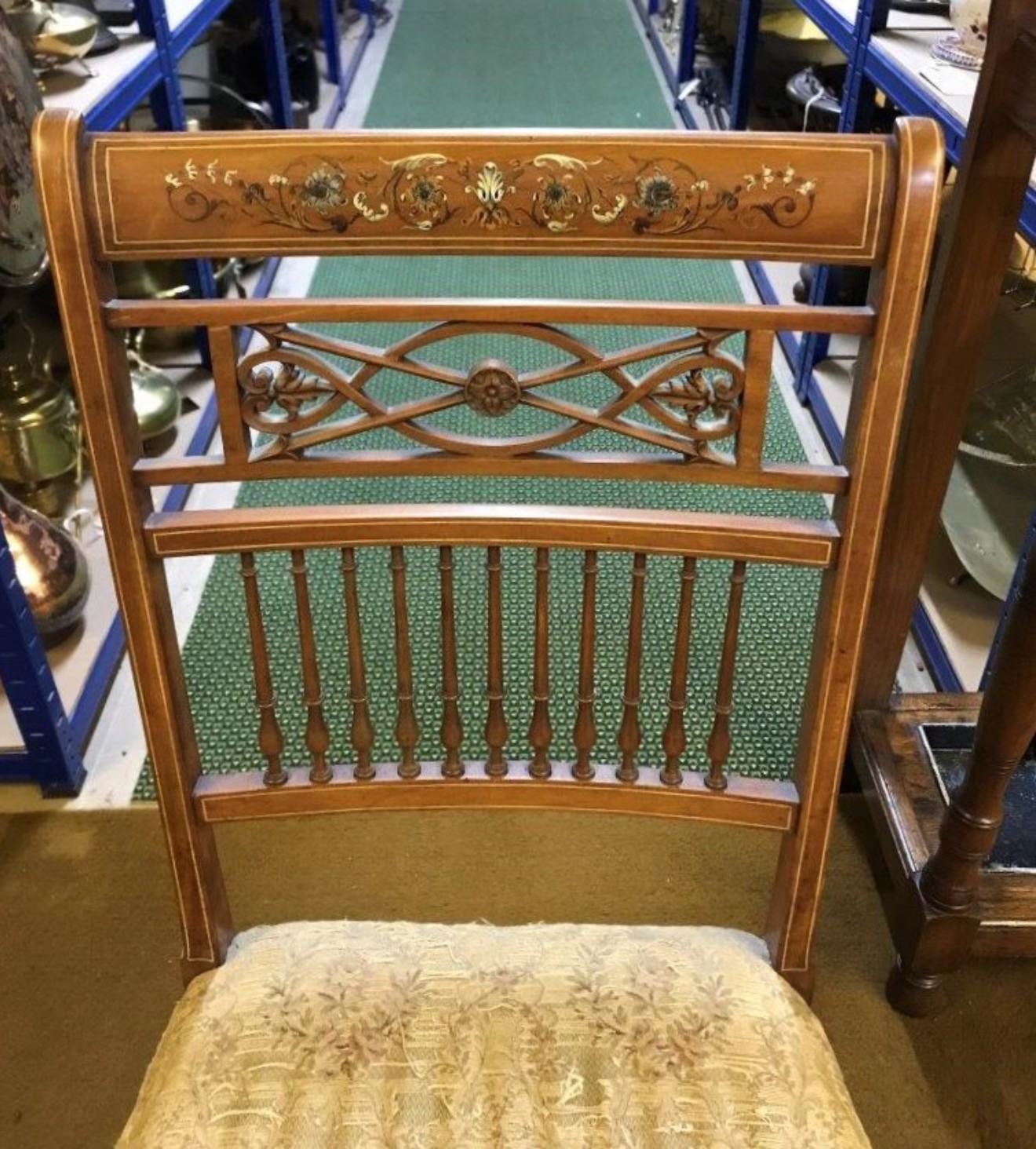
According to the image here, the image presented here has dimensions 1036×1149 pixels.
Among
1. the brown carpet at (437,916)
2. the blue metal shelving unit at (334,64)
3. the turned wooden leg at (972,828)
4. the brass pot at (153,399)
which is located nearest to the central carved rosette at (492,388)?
the turned wooden leg at (972,828)

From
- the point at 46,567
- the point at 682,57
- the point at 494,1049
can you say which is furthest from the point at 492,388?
the point at 682,57

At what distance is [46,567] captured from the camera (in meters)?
1.50

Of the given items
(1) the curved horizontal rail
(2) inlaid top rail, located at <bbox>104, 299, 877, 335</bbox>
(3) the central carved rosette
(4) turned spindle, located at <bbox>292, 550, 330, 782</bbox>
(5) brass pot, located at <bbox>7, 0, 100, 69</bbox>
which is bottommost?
(1) the curved horizontal rail

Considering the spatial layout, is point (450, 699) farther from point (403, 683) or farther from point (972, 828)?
point (972, 828)

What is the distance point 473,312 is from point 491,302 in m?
0.01

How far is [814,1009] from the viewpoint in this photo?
45.8 inches

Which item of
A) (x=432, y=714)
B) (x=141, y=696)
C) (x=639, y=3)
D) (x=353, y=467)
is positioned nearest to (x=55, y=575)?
(x=432, y=714)

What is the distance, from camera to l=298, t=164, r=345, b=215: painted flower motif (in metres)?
0.56

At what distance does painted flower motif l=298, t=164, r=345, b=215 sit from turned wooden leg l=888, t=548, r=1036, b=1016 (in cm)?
62

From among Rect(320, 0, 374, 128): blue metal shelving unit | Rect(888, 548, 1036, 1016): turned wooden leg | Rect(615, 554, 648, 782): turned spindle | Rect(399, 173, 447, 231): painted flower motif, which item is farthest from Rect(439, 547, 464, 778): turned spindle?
Rect(320, 0, 374, 128): blue metal shelving unit

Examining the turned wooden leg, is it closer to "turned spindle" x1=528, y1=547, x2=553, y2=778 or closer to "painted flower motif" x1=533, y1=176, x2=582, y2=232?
"turned spindle" x1=528, y1=547, x2=553, y2=778

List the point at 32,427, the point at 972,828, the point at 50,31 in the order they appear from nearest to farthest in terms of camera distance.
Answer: the point at 972,828
the point at 50,31
the point at 32,427

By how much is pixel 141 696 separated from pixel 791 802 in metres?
0.42

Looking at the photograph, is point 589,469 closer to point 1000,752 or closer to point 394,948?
point 394,948
